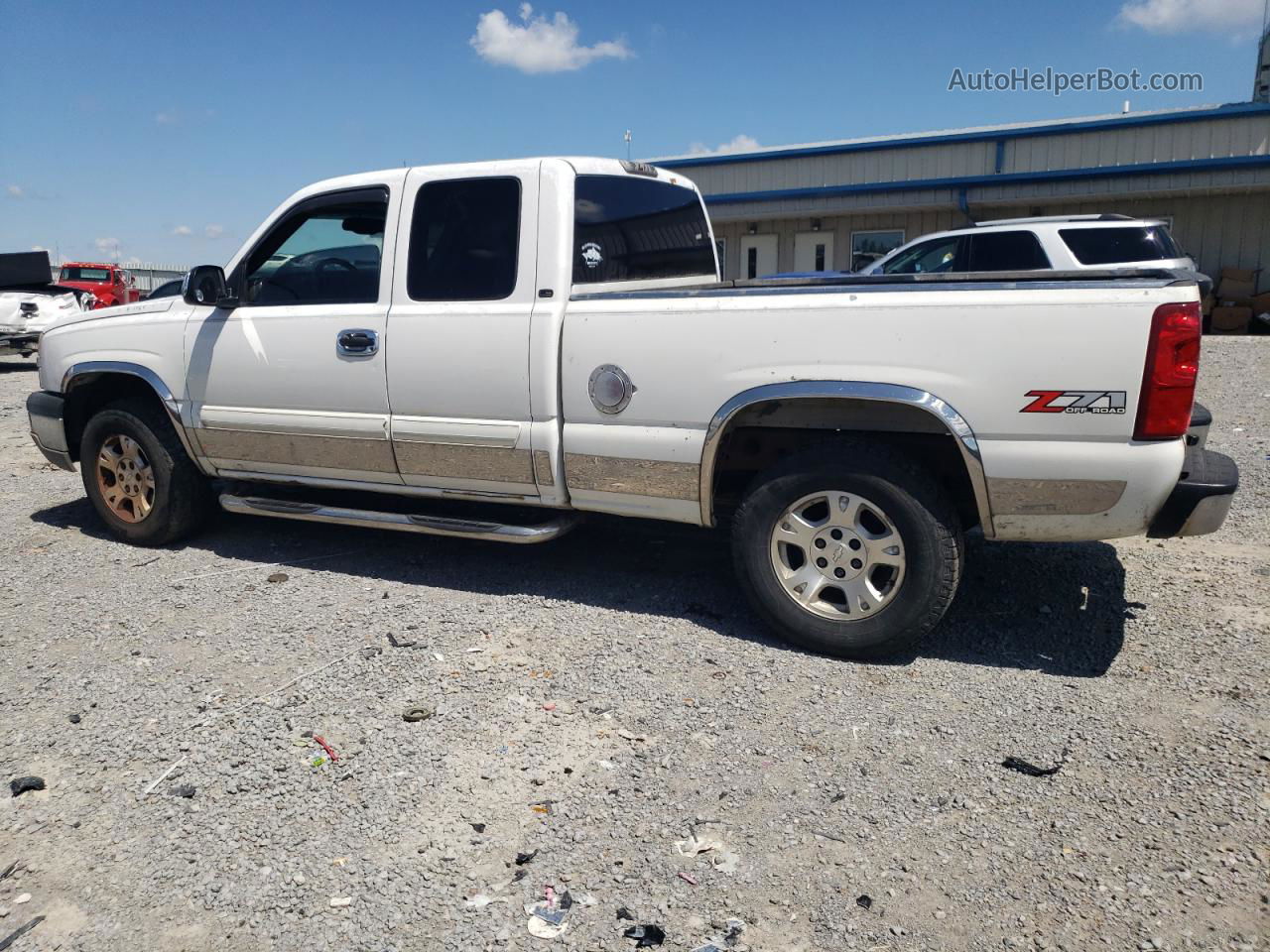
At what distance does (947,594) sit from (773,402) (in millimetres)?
1045

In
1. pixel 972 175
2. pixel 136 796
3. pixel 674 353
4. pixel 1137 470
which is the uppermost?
pixel 972 175

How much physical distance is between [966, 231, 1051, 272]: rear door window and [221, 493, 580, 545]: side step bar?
300 inches

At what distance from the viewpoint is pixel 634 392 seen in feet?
14.0

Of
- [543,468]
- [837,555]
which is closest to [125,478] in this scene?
[543,468]

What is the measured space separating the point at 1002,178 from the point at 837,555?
17467 mm

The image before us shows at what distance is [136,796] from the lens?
3.14m

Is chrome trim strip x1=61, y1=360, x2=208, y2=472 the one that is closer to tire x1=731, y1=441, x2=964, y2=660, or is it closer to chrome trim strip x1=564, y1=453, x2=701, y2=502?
chrome trim strip x1=564, y1=453, x2=701, y2=502

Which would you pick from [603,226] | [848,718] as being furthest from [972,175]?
[848,718]

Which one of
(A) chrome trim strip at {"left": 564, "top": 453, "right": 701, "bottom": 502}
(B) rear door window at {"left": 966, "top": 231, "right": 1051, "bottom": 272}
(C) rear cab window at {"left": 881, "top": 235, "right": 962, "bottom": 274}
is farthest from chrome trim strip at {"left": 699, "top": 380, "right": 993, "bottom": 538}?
(C) rear cab window at {"left": 881, "top": 235, "right": 962, "bottom": 274}

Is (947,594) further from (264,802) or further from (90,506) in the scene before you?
(90,506)

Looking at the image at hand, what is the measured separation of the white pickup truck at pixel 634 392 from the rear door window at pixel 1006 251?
6034mm

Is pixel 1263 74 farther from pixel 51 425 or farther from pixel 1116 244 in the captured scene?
pixel 51 425

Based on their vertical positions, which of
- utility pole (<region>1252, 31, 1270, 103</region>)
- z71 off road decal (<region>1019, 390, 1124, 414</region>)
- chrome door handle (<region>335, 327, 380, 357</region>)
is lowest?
A: z71 off road decal (<region>1019, 390, 1124, 414</region>)

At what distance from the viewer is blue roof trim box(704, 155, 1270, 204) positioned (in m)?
17.4
